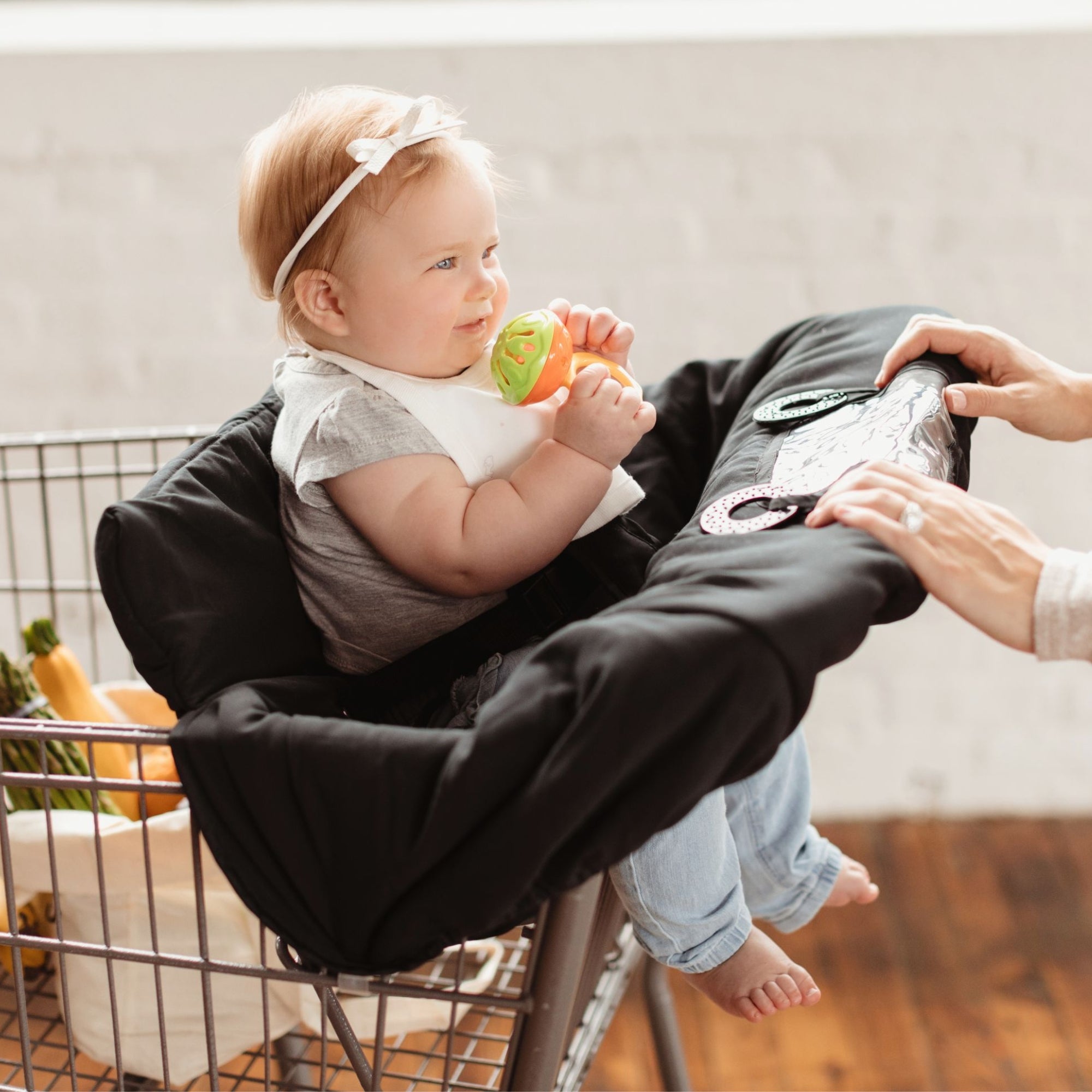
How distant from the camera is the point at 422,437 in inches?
36.9

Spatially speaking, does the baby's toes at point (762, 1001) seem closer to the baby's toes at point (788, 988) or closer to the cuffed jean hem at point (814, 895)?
the baby's toes at point (788, 988)

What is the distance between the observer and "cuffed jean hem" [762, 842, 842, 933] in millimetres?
1102

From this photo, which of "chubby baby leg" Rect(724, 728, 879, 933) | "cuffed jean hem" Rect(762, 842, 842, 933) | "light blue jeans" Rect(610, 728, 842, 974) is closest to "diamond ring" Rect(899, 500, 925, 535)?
"light blue jeans" Rect(610, 728, 842, 974)

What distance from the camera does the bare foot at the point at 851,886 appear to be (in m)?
1.12

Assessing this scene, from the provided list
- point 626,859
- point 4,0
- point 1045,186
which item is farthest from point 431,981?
point 4,0

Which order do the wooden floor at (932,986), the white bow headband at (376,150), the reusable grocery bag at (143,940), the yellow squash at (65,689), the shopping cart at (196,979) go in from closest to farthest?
the shopping cart at (196,979), the white bow headband at (376,150), the reusable grocery bag at (143,940), the yellow squash at (65,689), the wooden floor at (932,986)

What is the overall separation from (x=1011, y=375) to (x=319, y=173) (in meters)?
0.56

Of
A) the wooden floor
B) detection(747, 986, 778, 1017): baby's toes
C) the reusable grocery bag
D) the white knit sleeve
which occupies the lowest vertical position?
the wooden floor

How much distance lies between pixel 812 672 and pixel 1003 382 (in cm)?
49

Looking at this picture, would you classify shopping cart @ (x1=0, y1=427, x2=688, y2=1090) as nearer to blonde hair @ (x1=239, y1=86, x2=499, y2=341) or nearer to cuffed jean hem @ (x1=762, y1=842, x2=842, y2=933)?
cuffed jean hem @ (x1=762, y1=842, x2=842, y2=933)

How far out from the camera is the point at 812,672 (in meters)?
0.65

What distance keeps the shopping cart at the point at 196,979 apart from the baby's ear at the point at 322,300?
0.35m

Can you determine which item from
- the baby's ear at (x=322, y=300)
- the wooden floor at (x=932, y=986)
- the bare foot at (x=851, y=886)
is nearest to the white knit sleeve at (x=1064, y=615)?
the bare foot at (x=851, y=886)

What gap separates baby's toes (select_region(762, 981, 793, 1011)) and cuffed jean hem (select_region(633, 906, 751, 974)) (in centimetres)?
3
